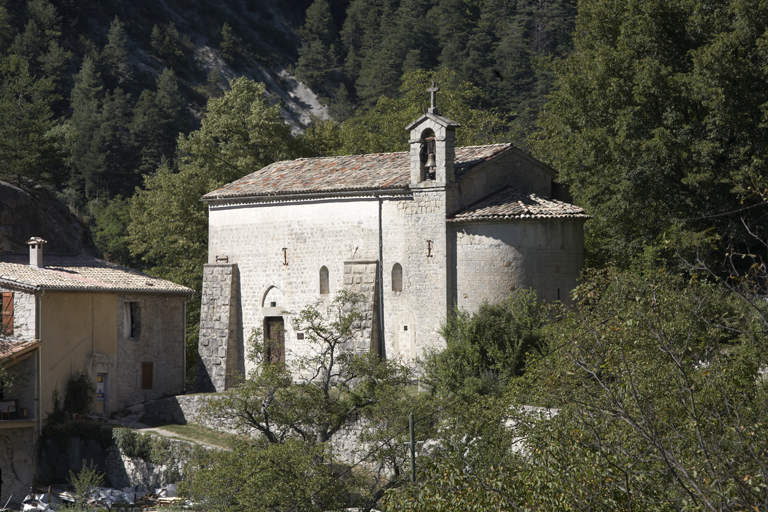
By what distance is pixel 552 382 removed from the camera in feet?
48.9

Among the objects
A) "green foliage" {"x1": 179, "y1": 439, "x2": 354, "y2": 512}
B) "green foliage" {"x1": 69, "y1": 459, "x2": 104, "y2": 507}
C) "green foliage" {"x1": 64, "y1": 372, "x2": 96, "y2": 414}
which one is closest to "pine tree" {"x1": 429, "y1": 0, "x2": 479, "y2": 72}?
"green foliage" {"x1": 64, "y1": 372, "x2": 96, "y2": 414}

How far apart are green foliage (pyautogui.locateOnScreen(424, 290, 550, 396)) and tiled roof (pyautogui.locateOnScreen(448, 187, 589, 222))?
8.02 ft

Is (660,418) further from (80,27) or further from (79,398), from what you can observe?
(80,27)

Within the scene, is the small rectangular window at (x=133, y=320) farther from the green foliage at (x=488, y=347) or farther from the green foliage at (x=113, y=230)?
the green foliage at (x=113, y=230)

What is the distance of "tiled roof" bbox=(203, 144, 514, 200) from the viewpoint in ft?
94.1

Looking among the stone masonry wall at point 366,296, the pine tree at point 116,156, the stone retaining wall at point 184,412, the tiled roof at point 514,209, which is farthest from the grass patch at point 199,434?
the pine tree at point 116,156

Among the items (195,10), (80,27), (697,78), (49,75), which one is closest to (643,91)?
(697,78)

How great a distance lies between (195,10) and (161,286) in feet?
247

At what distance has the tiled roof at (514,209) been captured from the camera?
26219 millimetres

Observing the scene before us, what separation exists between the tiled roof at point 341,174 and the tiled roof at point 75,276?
13.7ft

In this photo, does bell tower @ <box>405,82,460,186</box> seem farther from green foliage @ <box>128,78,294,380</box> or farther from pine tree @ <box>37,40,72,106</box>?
pine tree @ <box>37,40,72,106</box>

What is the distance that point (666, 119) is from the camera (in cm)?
2528

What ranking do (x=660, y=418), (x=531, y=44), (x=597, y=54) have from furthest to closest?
(x=531, y=44) → (x=597, y=54) → (x=660, y=418)

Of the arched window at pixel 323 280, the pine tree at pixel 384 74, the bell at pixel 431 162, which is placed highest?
the pine tree at pixel 384 74
